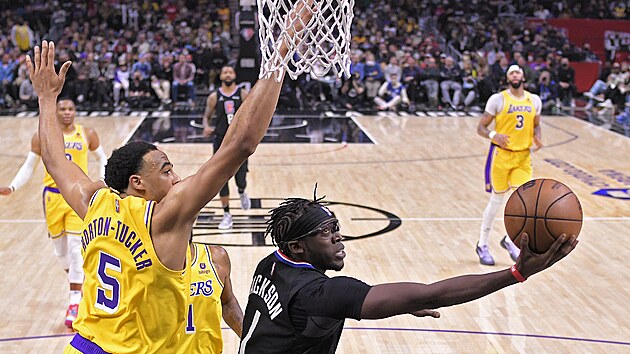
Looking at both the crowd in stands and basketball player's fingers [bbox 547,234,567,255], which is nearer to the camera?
basketball player's fingers [bbox 547,234,567,255]

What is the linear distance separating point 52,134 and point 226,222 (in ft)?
18.6

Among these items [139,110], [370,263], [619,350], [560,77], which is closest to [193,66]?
[139,110]

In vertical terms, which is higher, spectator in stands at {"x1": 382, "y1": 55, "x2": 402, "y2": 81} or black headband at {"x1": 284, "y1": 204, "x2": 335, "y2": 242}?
black headband at {"x1": 284, "y1": 204, "x2": 335, "y2": 242}

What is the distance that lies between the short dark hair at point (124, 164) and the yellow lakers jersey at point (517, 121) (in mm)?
5257

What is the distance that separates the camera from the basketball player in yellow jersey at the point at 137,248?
2.79m

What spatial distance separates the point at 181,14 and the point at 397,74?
741cm

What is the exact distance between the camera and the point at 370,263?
7758mm

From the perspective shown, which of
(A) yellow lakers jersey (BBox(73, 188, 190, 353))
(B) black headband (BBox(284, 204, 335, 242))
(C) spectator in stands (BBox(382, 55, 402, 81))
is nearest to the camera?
(A) yellow lakers jersey (BBox(73, 188, 190, 353))

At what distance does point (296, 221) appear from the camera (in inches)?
122


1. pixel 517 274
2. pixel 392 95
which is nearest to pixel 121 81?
pixel 392 95

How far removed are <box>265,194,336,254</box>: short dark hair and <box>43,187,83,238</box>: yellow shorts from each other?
3441 mm

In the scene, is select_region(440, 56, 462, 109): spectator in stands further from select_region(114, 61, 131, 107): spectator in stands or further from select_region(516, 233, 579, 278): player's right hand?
select_region(516, 233, 579, 278): player's right hand

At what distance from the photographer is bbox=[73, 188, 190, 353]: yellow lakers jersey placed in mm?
2898

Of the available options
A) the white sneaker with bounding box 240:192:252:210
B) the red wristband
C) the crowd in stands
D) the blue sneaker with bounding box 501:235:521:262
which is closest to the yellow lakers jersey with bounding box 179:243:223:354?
the red wristband
